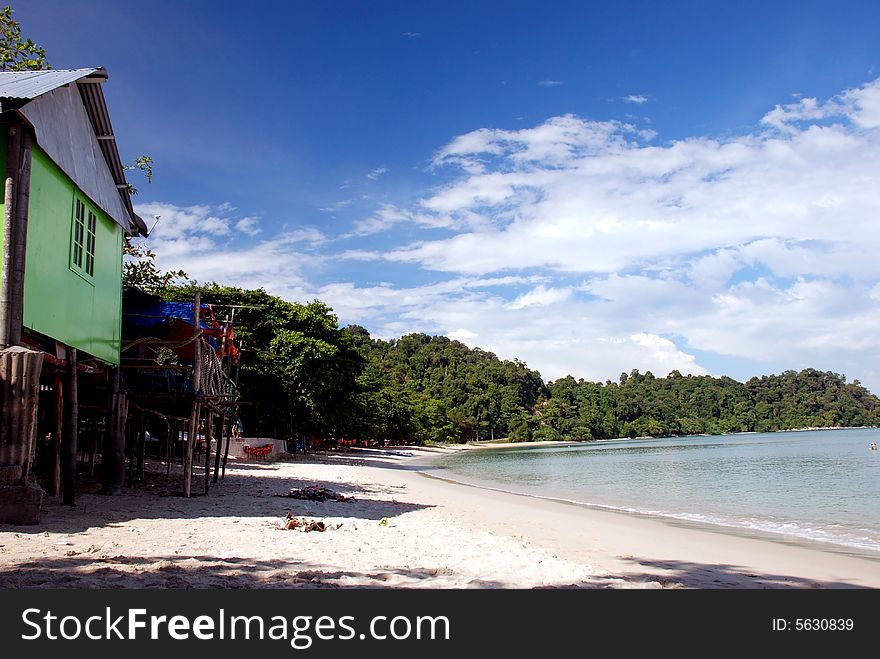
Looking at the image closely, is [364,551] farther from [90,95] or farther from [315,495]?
[90,95]

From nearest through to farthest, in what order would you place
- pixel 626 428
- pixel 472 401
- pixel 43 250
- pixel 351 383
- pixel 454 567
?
pixel 454 567 → pixel 43 250 → pixel 351 383 → pixel 472 401 → pixel 626 428

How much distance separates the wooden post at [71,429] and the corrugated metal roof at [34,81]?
12.7ft

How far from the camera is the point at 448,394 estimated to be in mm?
121250

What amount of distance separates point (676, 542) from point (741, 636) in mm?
8433

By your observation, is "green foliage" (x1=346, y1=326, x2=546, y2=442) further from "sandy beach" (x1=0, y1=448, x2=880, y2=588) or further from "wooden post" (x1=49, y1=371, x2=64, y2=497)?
"wooden post" (x1=49, y1=371, x2=64, y2=497)

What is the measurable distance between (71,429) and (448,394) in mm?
110447

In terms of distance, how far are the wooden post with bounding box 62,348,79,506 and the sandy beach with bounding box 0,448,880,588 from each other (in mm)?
319

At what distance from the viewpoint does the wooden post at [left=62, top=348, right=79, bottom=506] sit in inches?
440

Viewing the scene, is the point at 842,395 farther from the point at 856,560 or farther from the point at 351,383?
the point at 856,560

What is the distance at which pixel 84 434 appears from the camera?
66.1 ft

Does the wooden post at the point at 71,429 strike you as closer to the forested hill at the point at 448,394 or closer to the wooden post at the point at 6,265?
the wooden post at the point at 6,265

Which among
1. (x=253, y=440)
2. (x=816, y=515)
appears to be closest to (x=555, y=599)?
(x=816, y=515)

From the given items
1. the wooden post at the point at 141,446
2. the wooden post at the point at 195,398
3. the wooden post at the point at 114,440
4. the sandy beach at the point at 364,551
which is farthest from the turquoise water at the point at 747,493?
the wooden post at the point at 114,440

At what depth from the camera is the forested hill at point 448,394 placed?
3666cm
